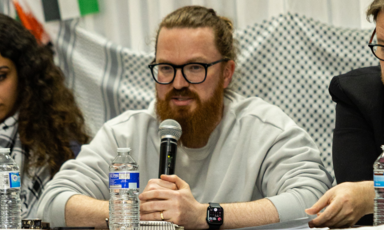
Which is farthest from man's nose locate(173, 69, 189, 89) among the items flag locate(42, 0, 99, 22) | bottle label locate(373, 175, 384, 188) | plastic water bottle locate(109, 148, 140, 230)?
flag locate(42, 0, 99, 22)

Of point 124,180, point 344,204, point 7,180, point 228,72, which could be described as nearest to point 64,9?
point 228,72

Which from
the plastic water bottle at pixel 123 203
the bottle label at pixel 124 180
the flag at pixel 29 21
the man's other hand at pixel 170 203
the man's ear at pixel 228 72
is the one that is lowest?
the man's other hand at pixel 170 203

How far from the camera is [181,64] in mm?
1891

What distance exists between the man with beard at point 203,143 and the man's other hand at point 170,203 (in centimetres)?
29

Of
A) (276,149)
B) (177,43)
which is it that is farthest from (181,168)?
(177,43)

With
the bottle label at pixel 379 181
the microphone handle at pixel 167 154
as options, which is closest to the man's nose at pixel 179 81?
the microphone handle at pixel 167 154

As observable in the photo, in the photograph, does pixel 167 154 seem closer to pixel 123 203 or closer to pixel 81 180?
pixel 123 203

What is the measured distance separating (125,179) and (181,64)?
888 mm

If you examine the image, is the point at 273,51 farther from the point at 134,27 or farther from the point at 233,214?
the point at 233,214

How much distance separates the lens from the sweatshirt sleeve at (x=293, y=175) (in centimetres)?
160

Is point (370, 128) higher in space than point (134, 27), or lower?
lower

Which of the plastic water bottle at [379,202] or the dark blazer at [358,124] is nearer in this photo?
the plastic water bottle at [379,202]

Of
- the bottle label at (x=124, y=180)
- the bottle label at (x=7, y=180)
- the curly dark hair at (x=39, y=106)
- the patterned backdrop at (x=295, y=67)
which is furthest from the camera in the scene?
the patterned backdrop at (x=295, y=67)

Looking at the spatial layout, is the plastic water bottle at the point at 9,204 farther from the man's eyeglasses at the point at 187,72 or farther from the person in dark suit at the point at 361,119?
the person in dark suit at the point at 361,119
